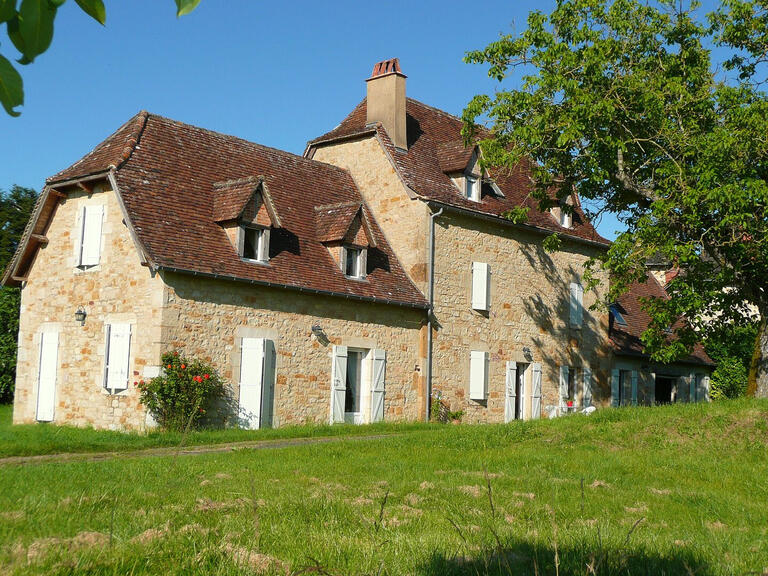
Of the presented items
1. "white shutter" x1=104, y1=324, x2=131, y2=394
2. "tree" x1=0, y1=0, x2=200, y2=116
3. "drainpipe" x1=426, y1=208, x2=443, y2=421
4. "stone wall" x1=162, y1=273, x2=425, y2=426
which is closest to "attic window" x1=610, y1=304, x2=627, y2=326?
"drainpipe" x1=426, y1=208, x2=443, y2=421

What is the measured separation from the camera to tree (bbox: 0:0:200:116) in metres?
1.83

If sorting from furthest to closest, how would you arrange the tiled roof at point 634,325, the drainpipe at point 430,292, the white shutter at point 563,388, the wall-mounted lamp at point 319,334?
the tiled roof at point 634,325 < the white shutter at point 563,388 < the drainpipe at point 430,292 < the wall-mounted lamp at point 319,334

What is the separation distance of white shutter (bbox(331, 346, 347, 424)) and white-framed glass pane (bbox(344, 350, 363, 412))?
0.50 metres

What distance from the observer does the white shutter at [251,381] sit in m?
17.3

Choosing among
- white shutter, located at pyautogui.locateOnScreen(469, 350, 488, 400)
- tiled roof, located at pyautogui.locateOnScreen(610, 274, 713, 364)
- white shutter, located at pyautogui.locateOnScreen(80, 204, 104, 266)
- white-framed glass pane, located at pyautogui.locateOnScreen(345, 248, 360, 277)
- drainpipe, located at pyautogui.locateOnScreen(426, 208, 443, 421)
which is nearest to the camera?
white shutter, located at pyautogui.locateOnScreen(80, 204, 104, 266)

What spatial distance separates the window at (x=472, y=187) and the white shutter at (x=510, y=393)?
182 inches

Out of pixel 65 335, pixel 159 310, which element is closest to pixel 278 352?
pixel 159 310

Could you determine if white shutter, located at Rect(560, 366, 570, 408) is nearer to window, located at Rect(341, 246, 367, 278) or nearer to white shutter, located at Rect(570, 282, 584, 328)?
white shutter, located at Rect(570, 282, 584, 328)

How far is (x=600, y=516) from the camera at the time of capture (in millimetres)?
7375

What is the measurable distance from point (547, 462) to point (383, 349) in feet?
29.4

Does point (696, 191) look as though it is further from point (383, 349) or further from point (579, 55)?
point (383, 349)

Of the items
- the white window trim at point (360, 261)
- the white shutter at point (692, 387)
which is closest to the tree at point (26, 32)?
the white window trim at point (360, 261)

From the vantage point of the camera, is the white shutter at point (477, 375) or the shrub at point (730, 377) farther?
the shrub at point (730, 377)

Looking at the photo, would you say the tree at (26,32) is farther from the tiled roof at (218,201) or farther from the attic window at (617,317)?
the attic window at (617,317)
